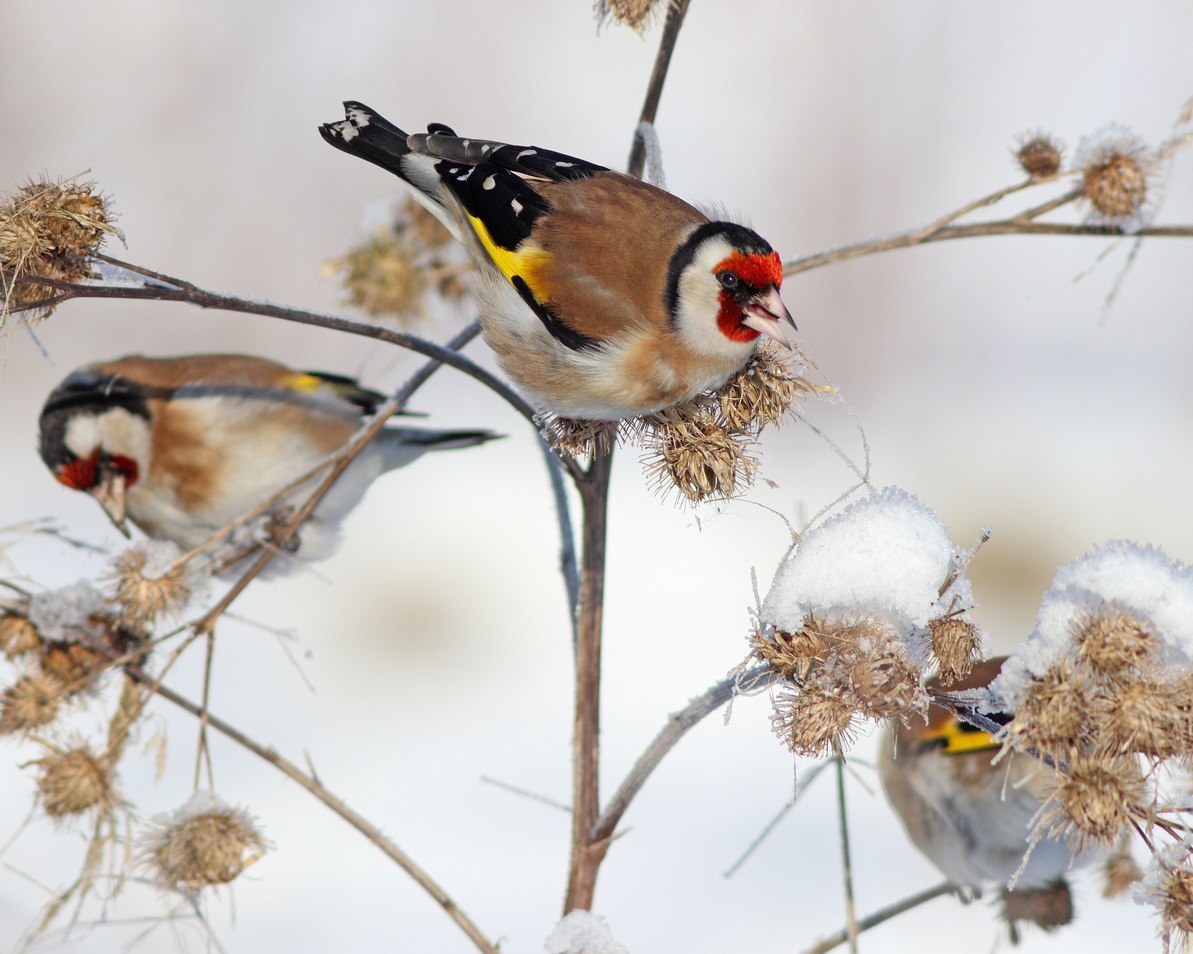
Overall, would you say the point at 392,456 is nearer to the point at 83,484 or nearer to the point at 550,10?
the point at 83,484

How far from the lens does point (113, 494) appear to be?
2.12 m

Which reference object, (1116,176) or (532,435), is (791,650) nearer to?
(1116,176)

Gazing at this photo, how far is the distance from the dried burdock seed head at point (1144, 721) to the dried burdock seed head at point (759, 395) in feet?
1.49

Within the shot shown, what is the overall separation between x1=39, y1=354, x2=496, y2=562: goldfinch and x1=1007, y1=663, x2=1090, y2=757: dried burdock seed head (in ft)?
4.72

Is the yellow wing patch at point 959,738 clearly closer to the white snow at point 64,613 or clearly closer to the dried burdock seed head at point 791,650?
the dried burdock seed head at point 791,650

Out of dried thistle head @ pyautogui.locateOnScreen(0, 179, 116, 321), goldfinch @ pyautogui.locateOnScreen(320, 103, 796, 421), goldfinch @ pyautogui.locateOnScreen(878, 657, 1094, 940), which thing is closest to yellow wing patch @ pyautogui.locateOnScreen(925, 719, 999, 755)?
goldfinch @ pyautogui.locateOnScreen(878, 657, 1094, 940)

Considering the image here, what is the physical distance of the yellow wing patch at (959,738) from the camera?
209 centimetres

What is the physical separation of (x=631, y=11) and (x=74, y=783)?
3.73ft

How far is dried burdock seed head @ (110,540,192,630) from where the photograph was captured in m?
1.40

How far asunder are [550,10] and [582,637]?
450 centimetres

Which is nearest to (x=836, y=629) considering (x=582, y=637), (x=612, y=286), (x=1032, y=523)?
(x=582, y=637)

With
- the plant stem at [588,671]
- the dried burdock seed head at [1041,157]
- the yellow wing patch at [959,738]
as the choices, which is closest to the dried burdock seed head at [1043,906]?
the yellow wing patch at [959,738]

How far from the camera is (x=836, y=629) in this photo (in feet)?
3.08

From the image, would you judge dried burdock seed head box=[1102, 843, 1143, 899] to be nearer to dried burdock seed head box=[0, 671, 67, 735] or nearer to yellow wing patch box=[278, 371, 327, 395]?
dried burdock seed head box=[0, 671, 67, 735]
